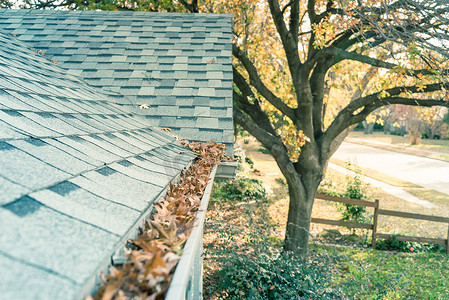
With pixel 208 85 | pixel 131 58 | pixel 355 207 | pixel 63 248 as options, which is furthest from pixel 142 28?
pixel 355 207

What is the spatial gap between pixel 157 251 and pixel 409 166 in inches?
968

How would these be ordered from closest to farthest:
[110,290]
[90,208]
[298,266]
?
1. [110,290]
2. [90,208]
3. [298,266]

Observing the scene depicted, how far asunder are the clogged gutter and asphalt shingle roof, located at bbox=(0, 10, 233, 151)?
2.43 meters

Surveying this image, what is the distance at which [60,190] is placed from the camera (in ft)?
4.74

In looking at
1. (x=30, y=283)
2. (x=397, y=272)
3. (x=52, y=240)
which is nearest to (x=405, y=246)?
(x=397, y=272)

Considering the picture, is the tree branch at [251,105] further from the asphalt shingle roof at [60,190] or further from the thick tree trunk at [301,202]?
the asphalt shingle roof at [60,190]

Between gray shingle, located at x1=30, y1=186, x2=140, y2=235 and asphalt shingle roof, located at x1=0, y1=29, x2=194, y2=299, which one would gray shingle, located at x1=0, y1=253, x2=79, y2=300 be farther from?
gray shingle, located at x1=30, y1=186, x2=140, y2=235

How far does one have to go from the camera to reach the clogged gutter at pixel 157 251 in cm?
118

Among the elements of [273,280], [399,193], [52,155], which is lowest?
[399,193]

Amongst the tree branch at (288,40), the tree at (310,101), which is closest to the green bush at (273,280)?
the tree at (310,101)

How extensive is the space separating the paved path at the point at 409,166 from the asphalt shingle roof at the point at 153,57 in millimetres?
15566

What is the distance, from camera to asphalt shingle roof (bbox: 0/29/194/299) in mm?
982

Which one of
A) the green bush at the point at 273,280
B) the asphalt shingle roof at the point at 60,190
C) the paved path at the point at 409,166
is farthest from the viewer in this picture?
the paved path at the point at 409,166

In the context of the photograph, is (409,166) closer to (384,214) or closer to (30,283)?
(384,214)
